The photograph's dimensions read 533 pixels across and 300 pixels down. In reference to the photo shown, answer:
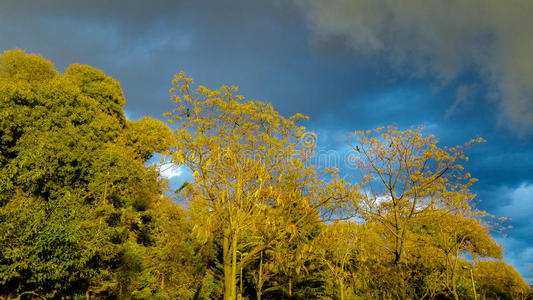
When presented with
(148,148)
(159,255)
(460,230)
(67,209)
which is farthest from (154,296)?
(460,230)

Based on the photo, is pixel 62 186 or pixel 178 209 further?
pixel 178 209

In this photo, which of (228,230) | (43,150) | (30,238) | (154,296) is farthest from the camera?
(154,296)

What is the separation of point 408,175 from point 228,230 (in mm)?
8912

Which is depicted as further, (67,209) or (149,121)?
(149,121)

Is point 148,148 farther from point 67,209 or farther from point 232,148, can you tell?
point 232,148

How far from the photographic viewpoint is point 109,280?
17062 mm

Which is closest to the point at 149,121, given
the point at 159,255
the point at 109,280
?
the point at 159,255

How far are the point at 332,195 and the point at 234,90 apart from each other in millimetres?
4736

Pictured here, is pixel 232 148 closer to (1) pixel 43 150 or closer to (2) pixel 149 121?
(1) pixel 43 150

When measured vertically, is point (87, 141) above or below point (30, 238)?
above

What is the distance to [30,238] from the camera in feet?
33.7

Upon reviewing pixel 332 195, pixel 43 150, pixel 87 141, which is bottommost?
pixel 332 195

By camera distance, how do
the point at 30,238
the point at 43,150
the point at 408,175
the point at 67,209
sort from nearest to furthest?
the point at 30,238
the point at 67,209
the point at 408,175
the point at 43,150

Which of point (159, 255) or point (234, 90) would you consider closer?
point (234, 90)
